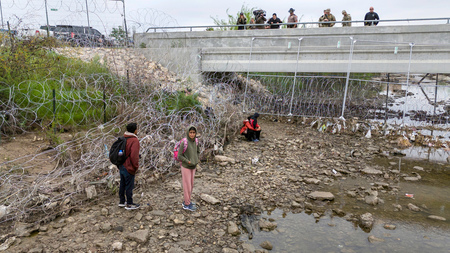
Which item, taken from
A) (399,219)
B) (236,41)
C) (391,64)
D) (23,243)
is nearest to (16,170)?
(23,243)

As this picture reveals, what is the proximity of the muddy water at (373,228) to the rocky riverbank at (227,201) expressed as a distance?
0.11 m

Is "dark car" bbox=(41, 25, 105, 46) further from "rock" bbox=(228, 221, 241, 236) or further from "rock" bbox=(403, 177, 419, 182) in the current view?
"rock" bbox=(403, 177, 419, 182)

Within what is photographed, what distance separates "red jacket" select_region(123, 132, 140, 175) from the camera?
4.36 meters

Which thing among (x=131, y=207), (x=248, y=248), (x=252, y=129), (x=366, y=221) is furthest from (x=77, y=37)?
(x=366, y=221)

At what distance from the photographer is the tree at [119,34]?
43.0 feet

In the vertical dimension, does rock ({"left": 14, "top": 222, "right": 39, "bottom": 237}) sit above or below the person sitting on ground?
below

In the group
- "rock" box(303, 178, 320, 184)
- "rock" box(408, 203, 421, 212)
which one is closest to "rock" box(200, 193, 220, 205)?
"rock" box(303, 178, 320, 184)

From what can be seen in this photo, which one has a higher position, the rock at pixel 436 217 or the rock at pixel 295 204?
the rock at pixel 295 204

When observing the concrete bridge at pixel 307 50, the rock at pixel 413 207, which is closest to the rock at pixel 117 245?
the rock at pixel 413 207

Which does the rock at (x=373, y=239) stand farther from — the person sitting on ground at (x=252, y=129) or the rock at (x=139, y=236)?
the person sitting on ground at (x=252, y=129)

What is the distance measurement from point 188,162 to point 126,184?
94 centimetres

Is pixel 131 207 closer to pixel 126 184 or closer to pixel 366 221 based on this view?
pixel 126 184

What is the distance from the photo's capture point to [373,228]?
4.58 m

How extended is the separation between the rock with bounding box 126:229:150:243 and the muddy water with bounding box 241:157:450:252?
4.15ft
